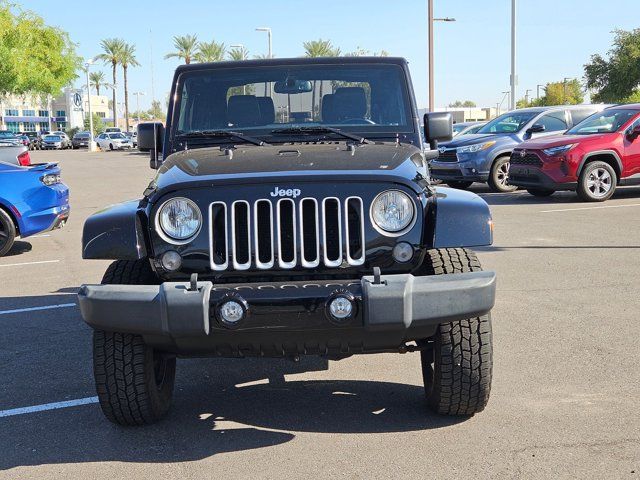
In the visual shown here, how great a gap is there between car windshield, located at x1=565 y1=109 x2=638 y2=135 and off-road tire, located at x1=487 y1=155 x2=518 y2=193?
1.55 metres

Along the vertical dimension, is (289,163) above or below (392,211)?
above

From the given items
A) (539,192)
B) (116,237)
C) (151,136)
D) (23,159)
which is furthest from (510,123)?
(116,237)

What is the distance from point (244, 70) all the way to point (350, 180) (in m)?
1.97

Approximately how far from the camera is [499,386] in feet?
16.5

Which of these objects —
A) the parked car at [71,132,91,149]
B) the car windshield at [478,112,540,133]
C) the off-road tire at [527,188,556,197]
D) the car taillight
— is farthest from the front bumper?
the parked car at [71,132,91,149]

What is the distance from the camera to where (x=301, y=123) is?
213 inches

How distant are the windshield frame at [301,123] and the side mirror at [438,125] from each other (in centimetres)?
29

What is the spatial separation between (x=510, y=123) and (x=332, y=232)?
1473 cm

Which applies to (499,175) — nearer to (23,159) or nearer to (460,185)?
(460,185)

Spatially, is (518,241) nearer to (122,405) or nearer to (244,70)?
(244,70)

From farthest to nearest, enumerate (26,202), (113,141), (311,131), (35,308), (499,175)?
(113,141) → (499,175) → (26,202) → (35,308) → (311,131)

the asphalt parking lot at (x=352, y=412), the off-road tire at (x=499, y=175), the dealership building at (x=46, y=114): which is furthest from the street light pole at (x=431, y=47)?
the dealership building at (x=46, y=114)

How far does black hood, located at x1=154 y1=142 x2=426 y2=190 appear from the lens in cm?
412

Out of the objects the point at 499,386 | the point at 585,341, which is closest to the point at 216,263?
the point at 499,386
